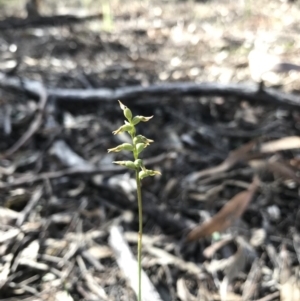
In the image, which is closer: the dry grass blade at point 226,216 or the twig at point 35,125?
the dry grass blade at point 226,216

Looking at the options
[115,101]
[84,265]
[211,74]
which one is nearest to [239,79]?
[211,74]

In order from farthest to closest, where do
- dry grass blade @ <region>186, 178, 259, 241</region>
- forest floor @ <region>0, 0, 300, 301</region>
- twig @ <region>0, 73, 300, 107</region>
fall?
1. twig @ <region>0, 73, 300, 107</region>
2. dry grass blade @ <region>186, 178, 259, 241</region>
3. forest floor @ <region>0, 0, 300, 301</region>

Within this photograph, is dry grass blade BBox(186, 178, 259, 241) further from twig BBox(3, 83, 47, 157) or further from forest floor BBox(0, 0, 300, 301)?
twig BBox(3, 83, 47, 157)

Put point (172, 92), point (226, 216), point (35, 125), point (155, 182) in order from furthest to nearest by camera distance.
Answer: point (172, 92) → point (35, 125) → point (155, 182) → point (226, 216)

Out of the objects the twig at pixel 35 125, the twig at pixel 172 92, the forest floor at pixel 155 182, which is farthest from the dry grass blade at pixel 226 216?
the twig at pixel 35 125

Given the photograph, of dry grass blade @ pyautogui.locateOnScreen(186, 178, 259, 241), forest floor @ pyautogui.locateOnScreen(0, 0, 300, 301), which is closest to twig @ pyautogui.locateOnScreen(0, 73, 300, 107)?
forest floor @ pyautogui.locateOnScreen(0, 0, 300, 301)

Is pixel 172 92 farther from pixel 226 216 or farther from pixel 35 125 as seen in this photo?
pixel 226 216

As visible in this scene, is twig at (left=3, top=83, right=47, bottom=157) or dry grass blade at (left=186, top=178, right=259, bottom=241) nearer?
dry grass blade at (left=186, top=178, right=259, bottom=241)

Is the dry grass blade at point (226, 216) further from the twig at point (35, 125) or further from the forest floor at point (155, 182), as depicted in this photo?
the twig at point (35, 125)

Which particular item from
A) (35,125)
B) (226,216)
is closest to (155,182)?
(226,216)
